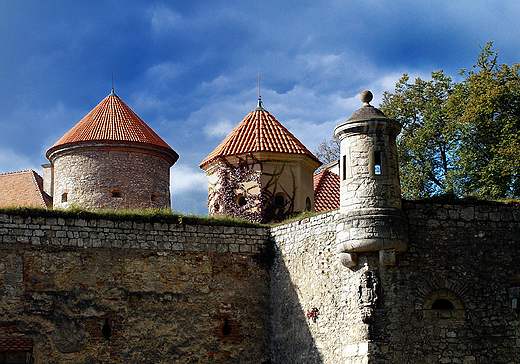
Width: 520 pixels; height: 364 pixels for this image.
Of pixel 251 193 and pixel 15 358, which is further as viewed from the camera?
pixel 251 193

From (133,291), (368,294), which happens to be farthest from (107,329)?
(368,294)

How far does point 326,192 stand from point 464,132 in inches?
240

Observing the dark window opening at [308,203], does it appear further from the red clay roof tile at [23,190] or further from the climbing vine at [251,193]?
the red clay roof tile at [23,190]

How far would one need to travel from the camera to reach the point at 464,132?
26.7 meters

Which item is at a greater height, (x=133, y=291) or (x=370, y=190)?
(x=370, y=190)

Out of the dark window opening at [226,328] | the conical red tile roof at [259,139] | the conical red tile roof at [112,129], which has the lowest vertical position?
the dark window opening at [226,328]

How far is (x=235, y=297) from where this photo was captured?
18.8 m

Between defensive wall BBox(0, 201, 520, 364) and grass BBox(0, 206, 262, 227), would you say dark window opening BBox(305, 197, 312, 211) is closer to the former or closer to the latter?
defensive wall BBox(0, 201, 520, 364)

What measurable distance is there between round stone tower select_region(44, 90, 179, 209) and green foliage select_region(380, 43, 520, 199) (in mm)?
10442

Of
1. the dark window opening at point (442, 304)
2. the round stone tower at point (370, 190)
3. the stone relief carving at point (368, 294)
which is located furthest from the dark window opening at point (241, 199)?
the dark window opening at point (442, 304)

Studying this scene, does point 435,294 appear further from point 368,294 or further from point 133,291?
point 133,291

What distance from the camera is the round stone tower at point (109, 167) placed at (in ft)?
82.1

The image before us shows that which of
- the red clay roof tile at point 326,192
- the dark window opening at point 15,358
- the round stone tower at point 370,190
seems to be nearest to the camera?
the round stone tower at point 370,190

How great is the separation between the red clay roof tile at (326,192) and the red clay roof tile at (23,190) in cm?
1087
